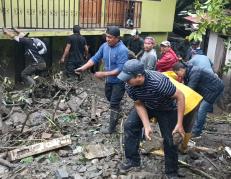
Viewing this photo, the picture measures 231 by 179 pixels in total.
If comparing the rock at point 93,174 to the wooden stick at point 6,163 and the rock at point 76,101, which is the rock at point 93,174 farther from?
the rock at point 76,101

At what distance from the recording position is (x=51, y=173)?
17.9ft

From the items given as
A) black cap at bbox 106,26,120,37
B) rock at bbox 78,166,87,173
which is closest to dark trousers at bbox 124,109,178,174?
rock at bbox 78,166,87,173

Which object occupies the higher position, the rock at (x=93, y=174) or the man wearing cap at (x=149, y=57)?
the man wearing cap at (x=149, y=57)

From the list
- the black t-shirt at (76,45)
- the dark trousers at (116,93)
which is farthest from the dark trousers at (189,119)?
the black t-shirt at (76,45)

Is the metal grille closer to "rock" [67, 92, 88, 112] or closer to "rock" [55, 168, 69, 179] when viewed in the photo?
"rock" [67, 92, 88, 112]

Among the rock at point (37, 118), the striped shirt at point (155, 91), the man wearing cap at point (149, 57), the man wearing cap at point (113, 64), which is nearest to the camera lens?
the striped shirt at point (155, 91)

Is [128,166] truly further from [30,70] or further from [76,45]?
[76,45]

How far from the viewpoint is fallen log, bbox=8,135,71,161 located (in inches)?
229

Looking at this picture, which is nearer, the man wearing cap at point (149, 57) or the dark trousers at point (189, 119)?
the dark trousers at point (189, 119)

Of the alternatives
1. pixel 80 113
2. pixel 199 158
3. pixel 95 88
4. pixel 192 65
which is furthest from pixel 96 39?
pixel 199 158

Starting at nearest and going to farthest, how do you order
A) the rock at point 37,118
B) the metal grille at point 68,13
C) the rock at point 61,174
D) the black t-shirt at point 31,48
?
1. the rock at point 61,174
2. the rock at point 37,118
3. the black t-shirt at point 31,48
4. the metal grille at point 68,13

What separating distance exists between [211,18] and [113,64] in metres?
2.51

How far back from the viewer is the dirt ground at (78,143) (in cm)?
551

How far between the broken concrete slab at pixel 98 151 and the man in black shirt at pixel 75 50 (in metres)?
5.04
